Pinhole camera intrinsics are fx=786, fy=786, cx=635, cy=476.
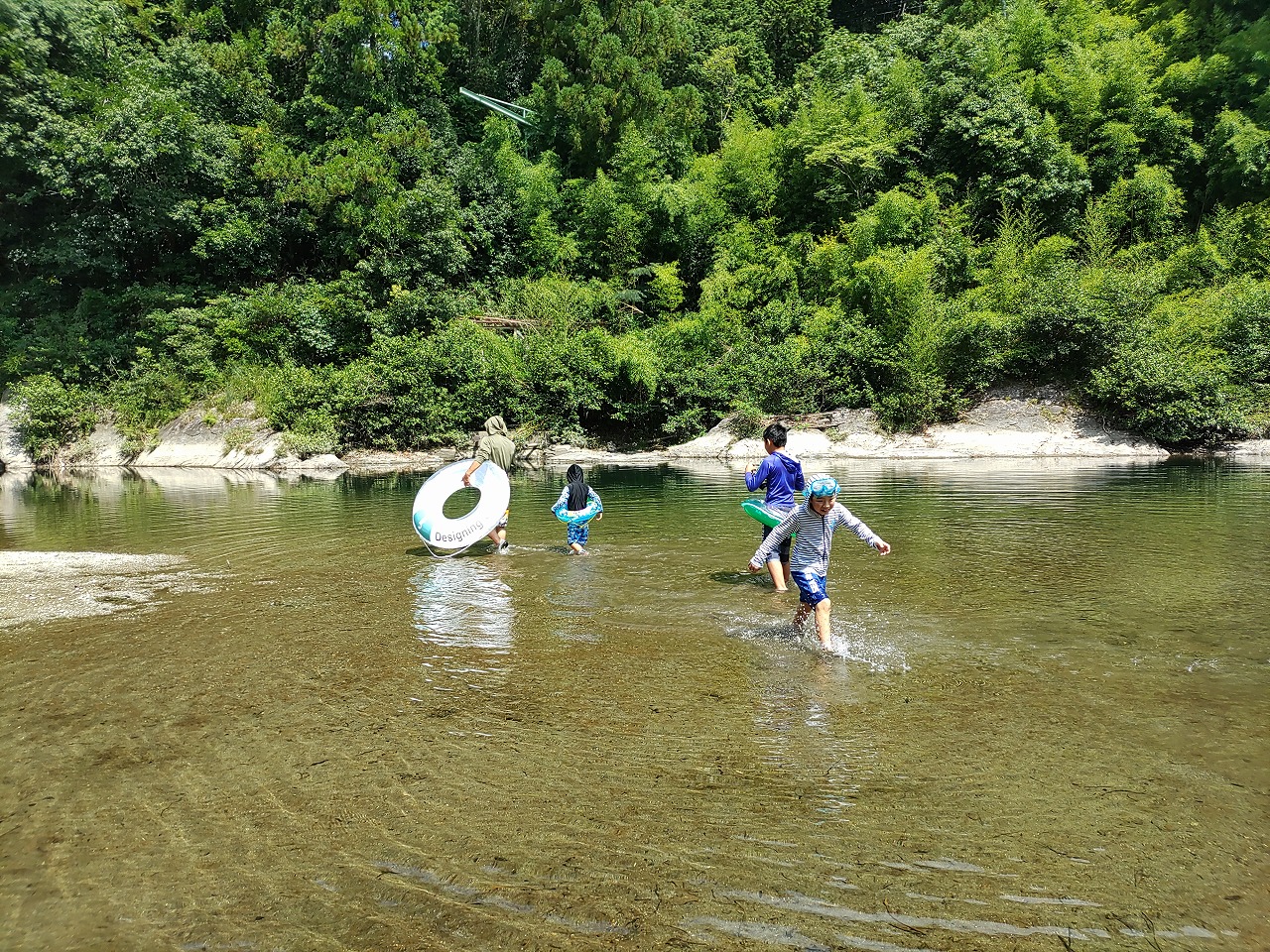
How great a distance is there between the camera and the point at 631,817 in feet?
11.4

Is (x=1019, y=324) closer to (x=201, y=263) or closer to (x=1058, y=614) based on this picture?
(x=1058, y=614)

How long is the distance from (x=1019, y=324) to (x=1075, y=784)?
23.6m

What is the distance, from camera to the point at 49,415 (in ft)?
89.8

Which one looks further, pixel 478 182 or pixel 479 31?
pixel 479 31

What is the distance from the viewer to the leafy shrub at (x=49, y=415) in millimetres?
27000

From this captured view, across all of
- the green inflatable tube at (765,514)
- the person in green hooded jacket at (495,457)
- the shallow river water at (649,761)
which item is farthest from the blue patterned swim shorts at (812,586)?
Answer: the person in green hooded jacket at (495,457)

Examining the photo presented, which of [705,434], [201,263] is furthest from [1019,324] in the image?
[201,263]

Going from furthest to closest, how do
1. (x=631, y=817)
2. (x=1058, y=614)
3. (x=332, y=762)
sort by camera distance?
(x=1058, y=614), (x=332, y=762), (x=631, y=817)

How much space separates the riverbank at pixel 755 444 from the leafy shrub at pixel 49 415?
479 millimetres

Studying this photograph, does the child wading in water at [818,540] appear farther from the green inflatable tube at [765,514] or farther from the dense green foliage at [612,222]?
the dense green foliage at [612,222]

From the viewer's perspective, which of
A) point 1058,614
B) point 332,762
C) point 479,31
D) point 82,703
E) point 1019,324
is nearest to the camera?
point 332,762

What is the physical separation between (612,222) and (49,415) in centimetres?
2151

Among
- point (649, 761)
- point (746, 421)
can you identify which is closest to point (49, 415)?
point (746, 421)

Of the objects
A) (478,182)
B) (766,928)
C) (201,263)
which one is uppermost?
(478,182)
